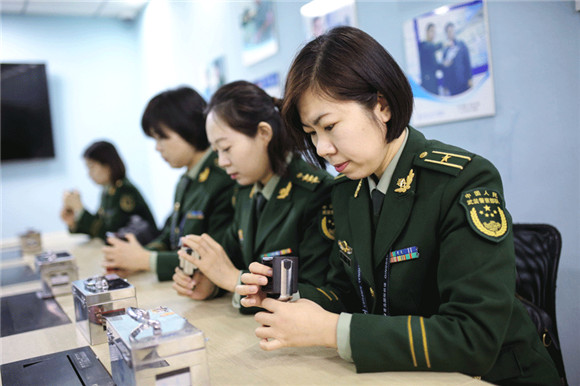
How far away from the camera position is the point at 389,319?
86 cm

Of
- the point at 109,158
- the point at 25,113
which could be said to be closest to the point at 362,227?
the point at 109,158

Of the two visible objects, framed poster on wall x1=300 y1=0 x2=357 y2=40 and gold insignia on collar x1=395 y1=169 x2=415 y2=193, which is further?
framed poster on wall x1=300 y1=0 x2=357 y2=40

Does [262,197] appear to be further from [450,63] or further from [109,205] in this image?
[109,205]

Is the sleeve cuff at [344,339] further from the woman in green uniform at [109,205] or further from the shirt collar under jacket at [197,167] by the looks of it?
the woman in green uniform at [109,205]

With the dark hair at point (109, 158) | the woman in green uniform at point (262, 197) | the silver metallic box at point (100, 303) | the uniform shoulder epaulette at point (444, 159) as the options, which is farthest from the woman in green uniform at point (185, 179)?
the dark hair at point (109, 158)

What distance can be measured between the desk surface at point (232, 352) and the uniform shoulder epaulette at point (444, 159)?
1.23ft

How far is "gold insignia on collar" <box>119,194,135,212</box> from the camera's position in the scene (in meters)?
3.16

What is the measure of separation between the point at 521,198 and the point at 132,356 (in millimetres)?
1478

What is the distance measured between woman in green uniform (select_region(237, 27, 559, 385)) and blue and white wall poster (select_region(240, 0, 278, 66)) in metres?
2.07

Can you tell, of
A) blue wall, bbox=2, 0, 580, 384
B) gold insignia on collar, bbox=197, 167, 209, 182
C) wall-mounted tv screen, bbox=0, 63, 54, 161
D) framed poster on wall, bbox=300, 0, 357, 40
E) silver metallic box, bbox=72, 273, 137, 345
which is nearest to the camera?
silver metallic box, bbox=72, 273, 137, 345

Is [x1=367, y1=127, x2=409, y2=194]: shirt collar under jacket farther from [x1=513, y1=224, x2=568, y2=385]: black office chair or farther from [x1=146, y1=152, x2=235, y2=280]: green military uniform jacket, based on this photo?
[x1=146, y1=152, x2=235, y2=280]: green military uniform jacket

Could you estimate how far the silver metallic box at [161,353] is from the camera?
2.57 feet

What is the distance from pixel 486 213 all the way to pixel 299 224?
616mm

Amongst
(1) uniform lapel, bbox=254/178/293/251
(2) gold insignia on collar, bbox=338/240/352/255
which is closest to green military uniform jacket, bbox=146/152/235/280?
(1) uniform lapel, bbox=254/178/293/251
